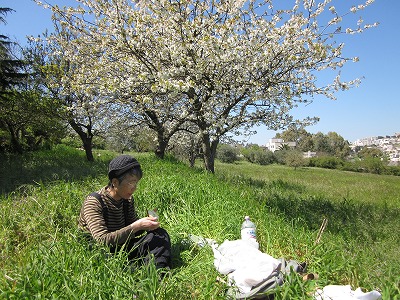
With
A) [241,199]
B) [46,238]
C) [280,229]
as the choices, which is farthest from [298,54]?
[46,238]

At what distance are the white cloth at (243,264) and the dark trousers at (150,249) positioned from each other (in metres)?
0.50

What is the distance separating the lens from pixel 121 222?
300 cm

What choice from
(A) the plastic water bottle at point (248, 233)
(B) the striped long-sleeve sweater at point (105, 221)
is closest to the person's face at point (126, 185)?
(B) the striped long-sleeve sweater at point (105, 221)

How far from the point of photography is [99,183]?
18.9 ft

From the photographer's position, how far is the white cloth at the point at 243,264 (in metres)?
2.45

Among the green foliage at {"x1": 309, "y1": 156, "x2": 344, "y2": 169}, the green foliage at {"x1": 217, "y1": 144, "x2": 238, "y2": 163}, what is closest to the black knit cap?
the green foliage at {"x1": 217, "y1": 144, "x2": 238, "y2": 163}

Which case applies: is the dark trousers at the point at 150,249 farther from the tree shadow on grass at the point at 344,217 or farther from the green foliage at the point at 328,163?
the green foliage at the point at 328,163

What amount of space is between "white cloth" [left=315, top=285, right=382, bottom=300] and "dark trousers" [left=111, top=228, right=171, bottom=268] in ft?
4.50

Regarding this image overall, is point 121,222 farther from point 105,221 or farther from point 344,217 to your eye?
point 344,217

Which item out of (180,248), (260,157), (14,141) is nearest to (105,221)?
(180,248)

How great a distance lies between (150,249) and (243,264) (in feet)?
2.98

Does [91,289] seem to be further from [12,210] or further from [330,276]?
[12,210]

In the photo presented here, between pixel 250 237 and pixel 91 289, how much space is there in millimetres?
1866

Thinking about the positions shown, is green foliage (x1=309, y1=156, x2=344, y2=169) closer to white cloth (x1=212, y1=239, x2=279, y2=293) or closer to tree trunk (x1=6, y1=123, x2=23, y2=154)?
tree trunk (x1=6, y1=123, x2=23, y2=154)
